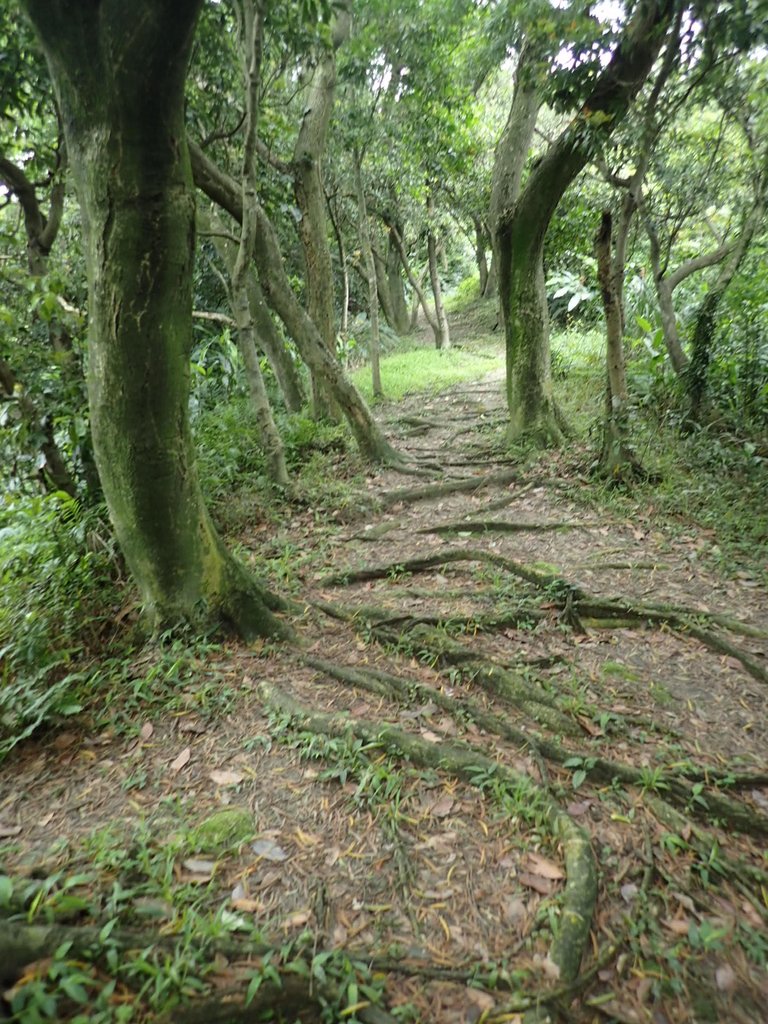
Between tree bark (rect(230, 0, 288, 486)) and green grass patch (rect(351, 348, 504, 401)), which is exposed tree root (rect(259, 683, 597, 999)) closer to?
tree bark (rect(230, 0, 288, 486))

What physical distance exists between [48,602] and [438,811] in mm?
2907

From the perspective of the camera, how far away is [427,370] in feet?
50.4

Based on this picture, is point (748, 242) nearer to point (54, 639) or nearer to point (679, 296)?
point (679, 296)

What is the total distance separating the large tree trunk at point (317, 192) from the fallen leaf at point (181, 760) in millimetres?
6427

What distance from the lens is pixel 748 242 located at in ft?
23.9

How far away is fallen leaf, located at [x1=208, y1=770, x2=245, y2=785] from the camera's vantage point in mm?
3016

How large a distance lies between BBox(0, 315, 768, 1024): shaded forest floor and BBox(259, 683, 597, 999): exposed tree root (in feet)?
0.04

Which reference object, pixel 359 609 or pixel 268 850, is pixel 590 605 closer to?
pixel 359 609

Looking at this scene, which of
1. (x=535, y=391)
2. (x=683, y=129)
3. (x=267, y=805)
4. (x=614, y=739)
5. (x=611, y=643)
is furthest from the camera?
(x=683, y=129)

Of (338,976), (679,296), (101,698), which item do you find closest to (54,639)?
(101,698)

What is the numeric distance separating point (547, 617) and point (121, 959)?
3.35 metres

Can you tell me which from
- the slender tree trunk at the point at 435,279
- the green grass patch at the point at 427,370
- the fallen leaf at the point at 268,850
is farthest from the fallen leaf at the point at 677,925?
the slender tree trunk at the point at 435,279

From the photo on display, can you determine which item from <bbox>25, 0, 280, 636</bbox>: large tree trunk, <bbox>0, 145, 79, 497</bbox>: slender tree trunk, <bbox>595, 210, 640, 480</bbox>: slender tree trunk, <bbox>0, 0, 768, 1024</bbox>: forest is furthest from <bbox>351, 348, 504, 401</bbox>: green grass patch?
<bbox>25, 0, 280, 636</bbox>: large tree trunk

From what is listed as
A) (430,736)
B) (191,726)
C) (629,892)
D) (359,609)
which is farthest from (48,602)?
(629,892)
